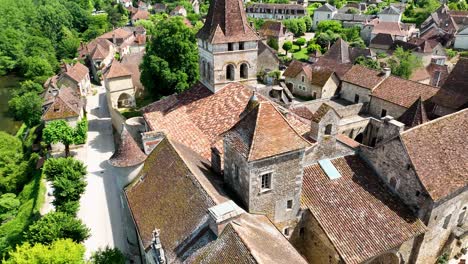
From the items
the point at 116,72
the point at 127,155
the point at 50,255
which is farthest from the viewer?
the point at 116,72

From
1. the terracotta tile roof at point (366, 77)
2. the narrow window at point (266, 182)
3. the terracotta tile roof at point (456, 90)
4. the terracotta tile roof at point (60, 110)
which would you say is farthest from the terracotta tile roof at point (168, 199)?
the terracotta tile roof at point (366, 77)

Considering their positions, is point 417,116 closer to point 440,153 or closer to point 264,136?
point 440,153

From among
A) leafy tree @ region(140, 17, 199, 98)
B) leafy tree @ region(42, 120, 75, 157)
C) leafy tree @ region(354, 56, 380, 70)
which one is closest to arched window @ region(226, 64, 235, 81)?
leafy tree @ region(140, 17, 199, 98)

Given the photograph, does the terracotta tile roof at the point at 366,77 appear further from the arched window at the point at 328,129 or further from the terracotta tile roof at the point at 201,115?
the arched window at the point at 328,129

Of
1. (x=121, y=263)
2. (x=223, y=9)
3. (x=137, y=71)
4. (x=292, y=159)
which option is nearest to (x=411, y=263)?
(x=292, y=159)

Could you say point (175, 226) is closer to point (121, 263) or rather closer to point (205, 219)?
point (205, 219)

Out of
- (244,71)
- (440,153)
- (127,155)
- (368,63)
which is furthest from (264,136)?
(368,63)

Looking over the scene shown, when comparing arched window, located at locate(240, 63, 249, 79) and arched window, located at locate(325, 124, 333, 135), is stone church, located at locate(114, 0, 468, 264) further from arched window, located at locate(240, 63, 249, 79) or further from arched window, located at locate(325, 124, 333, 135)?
arched window, located at locate(240, 63, 249, 79)
